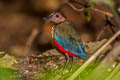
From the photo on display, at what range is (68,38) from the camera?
3814 mm

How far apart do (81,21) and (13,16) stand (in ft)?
7.65

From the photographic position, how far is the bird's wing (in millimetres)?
3696

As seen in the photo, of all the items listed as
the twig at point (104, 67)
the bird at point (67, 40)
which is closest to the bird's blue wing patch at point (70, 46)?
the bird at point (67, 40)

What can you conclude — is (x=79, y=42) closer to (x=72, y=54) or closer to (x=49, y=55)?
(x=72, y=54)

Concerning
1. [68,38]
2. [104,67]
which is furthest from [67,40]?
[104,67]

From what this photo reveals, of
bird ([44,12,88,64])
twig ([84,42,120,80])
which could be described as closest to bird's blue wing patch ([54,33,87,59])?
bird ([44,12,88,64])

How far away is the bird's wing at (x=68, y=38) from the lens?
3696mm

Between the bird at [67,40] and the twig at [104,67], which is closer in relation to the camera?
the twig at [104,67]

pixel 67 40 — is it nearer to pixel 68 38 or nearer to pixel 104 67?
pixel 68 38

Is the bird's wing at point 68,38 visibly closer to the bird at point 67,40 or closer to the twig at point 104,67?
the bird at point 67,40

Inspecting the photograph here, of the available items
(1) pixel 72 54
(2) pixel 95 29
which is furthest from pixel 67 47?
(2) pixel 95 29

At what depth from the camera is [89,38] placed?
9.24 metres

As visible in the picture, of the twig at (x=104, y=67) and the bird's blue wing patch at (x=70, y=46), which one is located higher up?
the twig at (x=104, y=67)

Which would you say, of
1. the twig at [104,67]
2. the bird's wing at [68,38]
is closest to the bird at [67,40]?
the bird's wing at [68,38]
